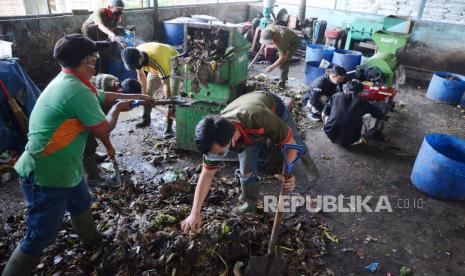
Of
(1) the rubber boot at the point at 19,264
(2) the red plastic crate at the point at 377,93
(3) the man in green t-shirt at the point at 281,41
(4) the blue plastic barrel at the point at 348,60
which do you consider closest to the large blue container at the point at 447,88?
(4) the blue plastic barrel at the point at 348,60

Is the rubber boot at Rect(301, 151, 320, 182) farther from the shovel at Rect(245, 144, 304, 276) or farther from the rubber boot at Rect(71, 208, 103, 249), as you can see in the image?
the rubber boot at Rect(71, 208, 103, 249)

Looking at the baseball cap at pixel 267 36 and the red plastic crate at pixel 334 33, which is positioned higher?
the baseball cap at pixel 267 36

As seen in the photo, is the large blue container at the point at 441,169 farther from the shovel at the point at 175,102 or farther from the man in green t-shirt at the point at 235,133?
the shovel at the point at 175,102

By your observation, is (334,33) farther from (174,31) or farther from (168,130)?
(168,130)

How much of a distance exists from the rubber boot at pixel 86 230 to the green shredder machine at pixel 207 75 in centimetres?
215

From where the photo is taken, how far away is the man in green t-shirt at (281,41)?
268 inches

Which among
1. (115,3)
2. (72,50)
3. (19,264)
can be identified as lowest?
(19,264)

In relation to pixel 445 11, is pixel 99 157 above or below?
below

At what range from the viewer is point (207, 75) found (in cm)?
434

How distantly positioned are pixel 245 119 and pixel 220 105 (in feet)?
6.40

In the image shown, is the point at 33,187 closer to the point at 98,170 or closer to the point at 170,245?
the point at 170,245

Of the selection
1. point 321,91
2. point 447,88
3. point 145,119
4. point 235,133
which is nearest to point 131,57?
point 145,119

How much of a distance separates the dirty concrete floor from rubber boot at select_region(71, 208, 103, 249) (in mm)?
1342

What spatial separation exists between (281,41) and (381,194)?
4190mm
